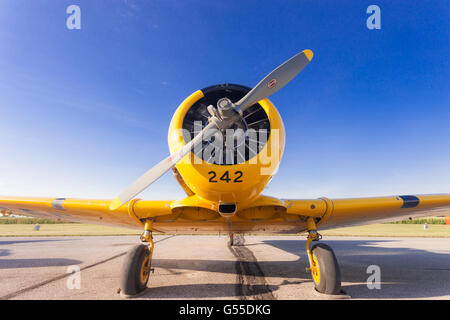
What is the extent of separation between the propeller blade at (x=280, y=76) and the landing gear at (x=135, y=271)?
3455 millimetres

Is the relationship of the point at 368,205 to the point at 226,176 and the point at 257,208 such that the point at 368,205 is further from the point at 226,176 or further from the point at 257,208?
the point at 226,176

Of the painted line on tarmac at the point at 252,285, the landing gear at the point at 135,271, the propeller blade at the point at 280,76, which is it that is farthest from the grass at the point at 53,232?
the propeller blade at the point at 280,76

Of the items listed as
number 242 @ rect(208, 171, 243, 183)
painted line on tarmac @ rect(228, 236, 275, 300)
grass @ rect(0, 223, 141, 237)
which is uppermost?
number 242 @ rect(208, 171, 243, 183)

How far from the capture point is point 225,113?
3.18 metres

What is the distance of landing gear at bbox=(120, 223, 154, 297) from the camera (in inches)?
152

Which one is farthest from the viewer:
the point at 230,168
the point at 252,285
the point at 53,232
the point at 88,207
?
the point at 53,232

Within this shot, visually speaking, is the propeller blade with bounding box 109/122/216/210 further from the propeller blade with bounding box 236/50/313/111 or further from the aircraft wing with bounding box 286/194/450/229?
the aircraft wing with bounding box 286/194/450/229

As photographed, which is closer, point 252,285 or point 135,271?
point 135,271

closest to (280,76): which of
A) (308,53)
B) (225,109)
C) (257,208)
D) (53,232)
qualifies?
(308,53)

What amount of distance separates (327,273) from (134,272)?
11.2ft

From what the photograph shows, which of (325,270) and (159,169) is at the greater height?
(159,169)

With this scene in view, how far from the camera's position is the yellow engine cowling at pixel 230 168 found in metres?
3.50

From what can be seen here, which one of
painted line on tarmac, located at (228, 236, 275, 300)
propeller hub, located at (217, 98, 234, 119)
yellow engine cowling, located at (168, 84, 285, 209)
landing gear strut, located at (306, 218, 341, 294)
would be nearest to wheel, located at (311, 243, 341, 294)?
landing gear strut, located at (306, 218, 341, 294)
